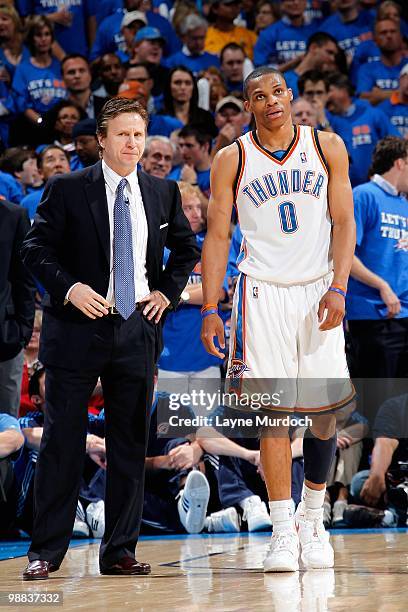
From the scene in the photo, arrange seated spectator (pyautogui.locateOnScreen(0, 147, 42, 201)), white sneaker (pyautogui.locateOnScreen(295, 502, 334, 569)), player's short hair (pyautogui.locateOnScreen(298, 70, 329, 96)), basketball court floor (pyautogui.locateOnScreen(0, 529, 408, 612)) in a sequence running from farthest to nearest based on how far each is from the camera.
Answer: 1. player's short hair (pyautogui.locateOnScreen(298, 70, 329, 96))
2. seated spectator (pyautogui.locateOnScreen(0, 147, 42, 201))
3. white sneaker (pyautogui.locateOnScreen(295, 502, 334, 569))
4. basketball court floor (pyautogui.locateOnScreen(0, 529, 408, 612))

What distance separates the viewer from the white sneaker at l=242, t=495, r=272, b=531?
6.25 m

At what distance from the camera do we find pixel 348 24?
37.2 feet

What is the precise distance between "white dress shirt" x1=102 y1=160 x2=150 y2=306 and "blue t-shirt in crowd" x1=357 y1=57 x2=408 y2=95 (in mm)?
6713

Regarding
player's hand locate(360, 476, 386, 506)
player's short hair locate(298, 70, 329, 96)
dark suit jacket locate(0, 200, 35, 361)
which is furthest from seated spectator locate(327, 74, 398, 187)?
dark suit jacket locate(0, 200, 35, 361)

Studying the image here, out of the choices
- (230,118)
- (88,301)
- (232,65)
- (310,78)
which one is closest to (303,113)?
(230,118)

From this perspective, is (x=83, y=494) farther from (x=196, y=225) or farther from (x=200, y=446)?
(x=196, y=225)

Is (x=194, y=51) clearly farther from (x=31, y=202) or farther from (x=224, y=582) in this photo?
(x=224, y=582)

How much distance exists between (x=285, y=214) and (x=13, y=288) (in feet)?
6.47

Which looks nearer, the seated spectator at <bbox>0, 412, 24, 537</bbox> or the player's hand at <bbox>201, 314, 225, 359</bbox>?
the player's hand at <bbox>201, 314, 225, 359</bbox>

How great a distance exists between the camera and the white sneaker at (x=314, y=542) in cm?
434

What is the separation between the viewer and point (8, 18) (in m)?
10.2

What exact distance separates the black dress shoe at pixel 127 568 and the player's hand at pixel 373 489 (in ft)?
7.90

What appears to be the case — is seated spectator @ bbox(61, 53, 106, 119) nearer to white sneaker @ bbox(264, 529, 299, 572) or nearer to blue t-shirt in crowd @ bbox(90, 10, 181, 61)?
blue t-shirt in crowd @ bbox(90, 10, 181, 61)

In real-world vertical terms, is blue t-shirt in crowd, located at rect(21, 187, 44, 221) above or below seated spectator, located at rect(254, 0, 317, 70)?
below
